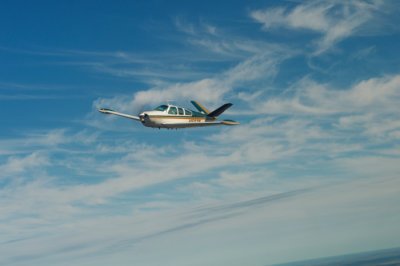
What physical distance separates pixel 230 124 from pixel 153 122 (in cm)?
1788

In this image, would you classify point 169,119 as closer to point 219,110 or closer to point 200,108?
point 219,110

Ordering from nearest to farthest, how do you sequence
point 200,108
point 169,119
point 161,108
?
point 161,108, point 169,119, point 200,108

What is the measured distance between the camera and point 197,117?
250ft

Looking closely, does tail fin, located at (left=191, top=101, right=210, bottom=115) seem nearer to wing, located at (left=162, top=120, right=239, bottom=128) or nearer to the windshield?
wing, located at (left=162, top=120, right=239, bottom=128)

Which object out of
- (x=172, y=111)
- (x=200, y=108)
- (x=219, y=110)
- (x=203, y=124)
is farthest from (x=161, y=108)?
(x=200, y=108)

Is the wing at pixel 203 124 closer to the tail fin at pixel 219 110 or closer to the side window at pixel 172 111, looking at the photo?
the tail fin at pixel 219 110

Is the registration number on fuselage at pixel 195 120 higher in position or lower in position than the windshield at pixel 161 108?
lower

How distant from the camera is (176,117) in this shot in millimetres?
71438

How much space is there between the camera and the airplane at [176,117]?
67838mm

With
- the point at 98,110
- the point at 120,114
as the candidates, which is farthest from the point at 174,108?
the point at 98,110

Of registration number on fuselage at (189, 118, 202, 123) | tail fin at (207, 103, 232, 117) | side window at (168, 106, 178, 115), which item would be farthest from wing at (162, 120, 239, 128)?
side window at (168, 106, 178, 115)

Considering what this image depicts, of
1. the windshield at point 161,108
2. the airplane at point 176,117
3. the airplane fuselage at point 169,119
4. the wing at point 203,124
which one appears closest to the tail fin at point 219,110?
the airplane at point 176,117

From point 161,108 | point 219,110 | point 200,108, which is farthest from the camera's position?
point 200,108

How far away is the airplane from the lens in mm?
67838
